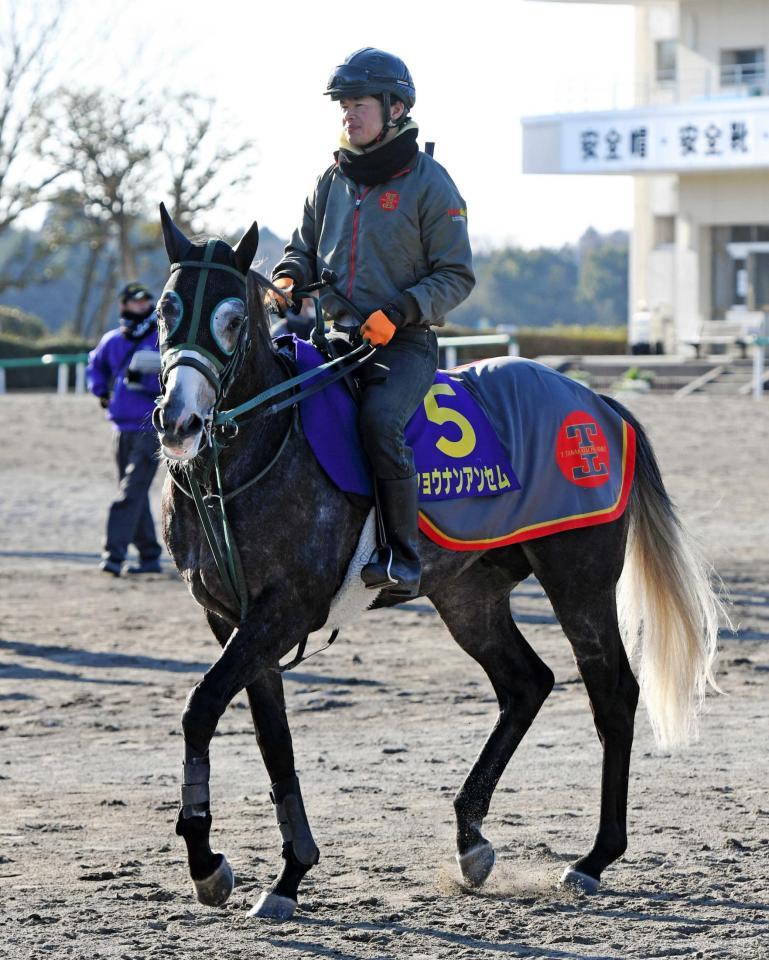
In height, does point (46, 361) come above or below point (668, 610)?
above

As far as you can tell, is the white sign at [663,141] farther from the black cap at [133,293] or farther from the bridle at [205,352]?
the bridle at [205,352]

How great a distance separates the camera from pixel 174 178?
1788 inches

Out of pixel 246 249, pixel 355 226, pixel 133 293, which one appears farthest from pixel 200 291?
pixel 133 293

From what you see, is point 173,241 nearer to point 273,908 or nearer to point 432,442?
point 432,442

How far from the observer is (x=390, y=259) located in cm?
508

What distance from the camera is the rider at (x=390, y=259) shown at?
492 centimetres

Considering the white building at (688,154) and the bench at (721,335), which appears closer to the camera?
the bench at (721,335)

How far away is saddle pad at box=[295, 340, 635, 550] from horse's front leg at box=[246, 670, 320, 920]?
73 cm

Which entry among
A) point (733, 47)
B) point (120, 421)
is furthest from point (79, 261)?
point (120, 421)

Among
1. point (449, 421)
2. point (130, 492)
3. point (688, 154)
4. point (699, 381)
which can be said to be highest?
point (688, 154)

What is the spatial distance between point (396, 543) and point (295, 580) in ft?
1.35

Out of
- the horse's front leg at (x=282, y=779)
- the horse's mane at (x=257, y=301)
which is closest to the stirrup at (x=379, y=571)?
the horse's front leg at (x=282, y=779)

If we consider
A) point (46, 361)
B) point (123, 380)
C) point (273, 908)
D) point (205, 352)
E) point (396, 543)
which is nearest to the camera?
point (205, 352)

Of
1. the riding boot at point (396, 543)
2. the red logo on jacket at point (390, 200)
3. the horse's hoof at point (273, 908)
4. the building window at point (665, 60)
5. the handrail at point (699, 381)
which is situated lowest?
the horse's hoof at point (273, 908)
